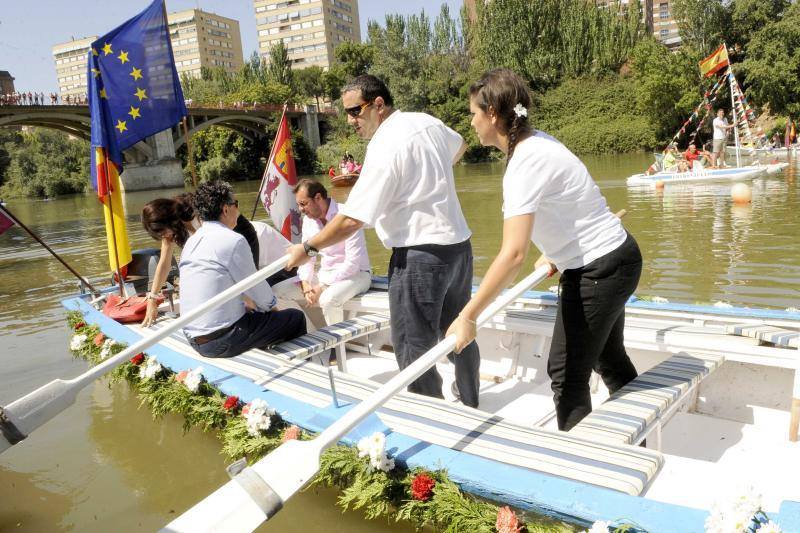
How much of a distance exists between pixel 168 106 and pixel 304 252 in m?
3.88

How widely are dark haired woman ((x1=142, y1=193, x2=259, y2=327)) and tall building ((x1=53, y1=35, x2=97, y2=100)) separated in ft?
473

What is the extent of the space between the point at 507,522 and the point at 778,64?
32567 mm

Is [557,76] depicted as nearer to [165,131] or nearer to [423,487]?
[165,131]

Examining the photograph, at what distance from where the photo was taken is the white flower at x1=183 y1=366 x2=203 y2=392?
346cm

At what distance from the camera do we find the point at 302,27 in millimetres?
98750

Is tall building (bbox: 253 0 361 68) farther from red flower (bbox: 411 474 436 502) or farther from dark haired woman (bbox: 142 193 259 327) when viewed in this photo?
red flower (bbox: 411 474 436 502)

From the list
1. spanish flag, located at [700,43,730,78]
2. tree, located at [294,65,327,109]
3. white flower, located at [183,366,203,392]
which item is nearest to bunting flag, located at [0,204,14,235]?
white flower, located at [183,366,203,392]

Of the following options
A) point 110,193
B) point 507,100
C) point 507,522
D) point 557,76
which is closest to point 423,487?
point 507,522

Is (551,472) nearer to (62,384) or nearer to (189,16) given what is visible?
(62,384)

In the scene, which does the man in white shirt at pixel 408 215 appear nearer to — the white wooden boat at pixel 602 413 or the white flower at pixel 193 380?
the white wooden boat at pixel 602 413

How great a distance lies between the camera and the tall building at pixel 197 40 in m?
108

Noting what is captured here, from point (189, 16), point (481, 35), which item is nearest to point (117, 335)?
point (481, 35)

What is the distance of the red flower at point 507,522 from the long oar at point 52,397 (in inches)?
63.6

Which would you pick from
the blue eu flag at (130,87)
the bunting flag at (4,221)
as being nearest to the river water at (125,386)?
the bunting flag at (4,221)
